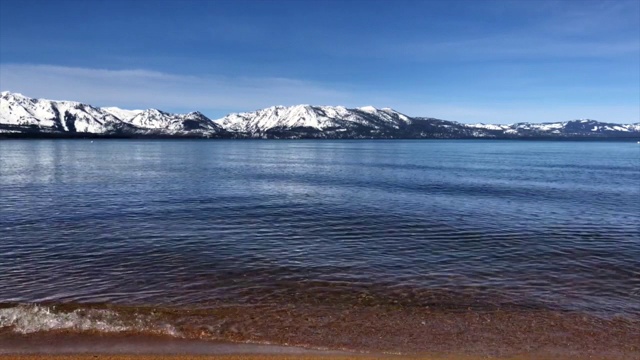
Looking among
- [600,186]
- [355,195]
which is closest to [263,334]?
[355,195]

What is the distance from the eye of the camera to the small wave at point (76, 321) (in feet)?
48.9

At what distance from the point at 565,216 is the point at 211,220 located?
91.4 ft

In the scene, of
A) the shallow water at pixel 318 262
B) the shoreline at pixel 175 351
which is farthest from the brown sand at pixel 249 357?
the shallow water at pixel 318 262

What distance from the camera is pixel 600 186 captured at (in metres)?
63.1

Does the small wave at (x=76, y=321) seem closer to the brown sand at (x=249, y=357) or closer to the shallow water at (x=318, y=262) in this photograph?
the shallow water at (x=318, y=262)

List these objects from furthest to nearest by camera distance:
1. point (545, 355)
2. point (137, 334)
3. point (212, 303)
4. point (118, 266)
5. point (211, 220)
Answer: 1. point (211, 220)
2. point (118, 266)
3. point (212, 303)
4. point (137, 334)
5. point (545, 355)

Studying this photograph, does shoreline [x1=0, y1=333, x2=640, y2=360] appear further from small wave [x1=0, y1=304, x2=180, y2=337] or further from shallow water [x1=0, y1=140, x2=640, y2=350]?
shallow water [x1=0, y1=140, x2=640, y2=350]

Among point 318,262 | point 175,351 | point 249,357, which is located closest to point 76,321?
point 175,351

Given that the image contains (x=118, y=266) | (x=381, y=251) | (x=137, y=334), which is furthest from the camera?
(x=381, y=251)

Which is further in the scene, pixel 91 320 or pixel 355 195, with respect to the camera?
pixel 355 195

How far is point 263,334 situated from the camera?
1501cm

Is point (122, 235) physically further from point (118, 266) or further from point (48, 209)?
point (48, 209)

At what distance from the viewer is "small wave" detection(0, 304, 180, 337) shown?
14.9 m

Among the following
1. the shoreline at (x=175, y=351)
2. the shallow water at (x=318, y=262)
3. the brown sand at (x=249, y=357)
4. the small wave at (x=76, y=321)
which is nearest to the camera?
the brown sand at (x=249, y=357)
